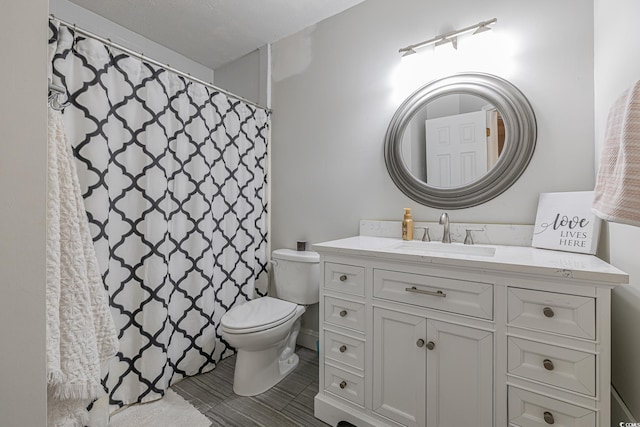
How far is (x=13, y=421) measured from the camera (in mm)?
492

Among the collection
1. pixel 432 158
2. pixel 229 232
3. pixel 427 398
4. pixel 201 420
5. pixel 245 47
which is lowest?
pixel 201 420

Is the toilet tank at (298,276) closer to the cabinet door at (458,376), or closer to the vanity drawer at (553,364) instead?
the cabinet door at (458,376)

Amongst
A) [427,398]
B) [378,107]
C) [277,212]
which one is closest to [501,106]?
[378,107]

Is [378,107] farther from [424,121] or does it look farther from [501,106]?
[501,106]

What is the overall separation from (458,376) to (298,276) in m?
1.17

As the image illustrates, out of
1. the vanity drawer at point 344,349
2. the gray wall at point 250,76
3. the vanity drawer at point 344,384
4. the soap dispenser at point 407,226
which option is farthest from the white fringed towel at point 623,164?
the gray wall at point 250,76

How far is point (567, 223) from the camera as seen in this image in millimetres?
1312

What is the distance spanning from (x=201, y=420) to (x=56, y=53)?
1.94 m

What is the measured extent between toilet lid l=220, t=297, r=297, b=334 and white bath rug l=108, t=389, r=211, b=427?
0.47m

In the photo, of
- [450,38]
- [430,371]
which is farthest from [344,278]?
[450,38]

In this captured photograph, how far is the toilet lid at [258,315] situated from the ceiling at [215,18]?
6.89 feet

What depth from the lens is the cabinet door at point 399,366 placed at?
1.25m

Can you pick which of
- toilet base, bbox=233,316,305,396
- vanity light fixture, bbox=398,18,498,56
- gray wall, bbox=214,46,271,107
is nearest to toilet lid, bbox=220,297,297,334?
toilet base, bbox=233,316,305,396

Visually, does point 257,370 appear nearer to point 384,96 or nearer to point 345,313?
point 345,313
